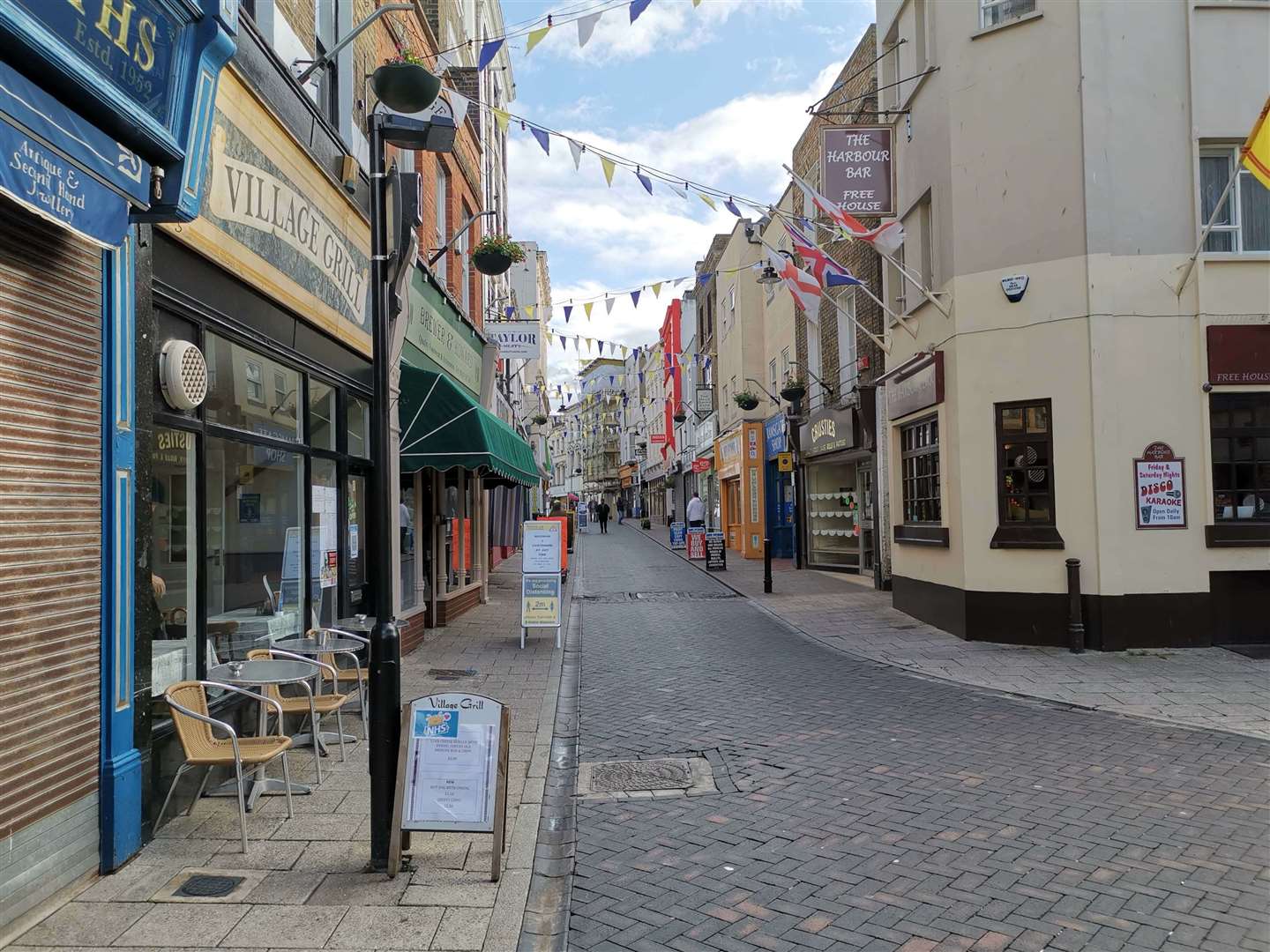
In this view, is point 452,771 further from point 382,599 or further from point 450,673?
point 450,673

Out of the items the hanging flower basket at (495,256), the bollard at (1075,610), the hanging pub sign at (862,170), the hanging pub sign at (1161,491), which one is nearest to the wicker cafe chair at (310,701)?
the bollard at (1075,610)

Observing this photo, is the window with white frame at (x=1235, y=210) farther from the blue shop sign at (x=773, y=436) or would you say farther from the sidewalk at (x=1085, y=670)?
the blue shop sign at (x=773, y=436)

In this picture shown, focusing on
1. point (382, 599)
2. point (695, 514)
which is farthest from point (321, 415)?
point (695, 514)

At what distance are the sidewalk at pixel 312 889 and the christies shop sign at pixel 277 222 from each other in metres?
3.49

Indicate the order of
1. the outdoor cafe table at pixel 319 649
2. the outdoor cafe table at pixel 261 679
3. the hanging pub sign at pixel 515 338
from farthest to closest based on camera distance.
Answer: the hanging pub sign at pixel 515 338 < the outdoor cafe table at pixel 319 649 < the outdoor cafe table at pixel 261 679

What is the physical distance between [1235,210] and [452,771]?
438 inches

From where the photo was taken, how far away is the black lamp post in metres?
4.49

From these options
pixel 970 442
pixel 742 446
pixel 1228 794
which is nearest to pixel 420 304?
pixel 970 442

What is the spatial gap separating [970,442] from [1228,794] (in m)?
6.19

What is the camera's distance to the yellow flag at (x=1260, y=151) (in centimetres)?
838

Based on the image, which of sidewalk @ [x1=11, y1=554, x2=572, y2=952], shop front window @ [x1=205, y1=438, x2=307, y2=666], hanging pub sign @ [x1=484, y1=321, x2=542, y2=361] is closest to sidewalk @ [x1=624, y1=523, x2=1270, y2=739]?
sidewalk @ [x1=11, y1=554, x2=572, y2=952]

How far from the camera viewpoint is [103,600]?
458cm

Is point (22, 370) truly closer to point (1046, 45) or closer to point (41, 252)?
point (41, 252)

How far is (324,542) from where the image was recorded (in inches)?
341
